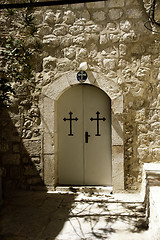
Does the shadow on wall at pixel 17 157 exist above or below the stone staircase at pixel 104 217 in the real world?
above

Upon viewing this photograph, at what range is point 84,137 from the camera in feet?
15.1

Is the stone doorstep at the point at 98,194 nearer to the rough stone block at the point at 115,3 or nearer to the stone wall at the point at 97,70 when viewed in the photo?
the stone wall at the point at 97,70

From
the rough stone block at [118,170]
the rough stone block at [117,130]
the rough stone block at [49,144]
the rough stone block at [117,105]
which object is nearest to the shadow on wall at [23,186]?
the rough stone block at [49,144]

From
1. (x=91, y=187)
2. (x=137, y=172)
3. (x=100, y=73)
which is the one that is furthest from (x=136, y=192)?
(x=100, y=73)

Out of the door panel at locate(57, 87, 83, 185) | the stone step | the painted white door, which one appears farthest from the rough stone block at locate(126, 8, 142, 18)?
the stone step

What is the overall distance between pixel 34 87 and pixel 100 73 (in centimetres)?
122

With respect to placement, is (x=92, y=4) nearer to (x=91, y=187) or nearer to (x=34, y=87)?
(x=34, y=87)

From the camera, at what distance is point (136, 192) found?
4.30 metres

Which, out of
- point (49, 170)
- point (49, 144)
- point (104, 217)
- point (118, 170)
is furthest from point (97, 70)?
point (104, 217)

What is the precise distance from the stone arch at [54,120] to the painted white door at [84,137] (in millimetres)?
185

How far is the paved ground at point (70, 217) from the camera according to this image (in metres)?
2.80

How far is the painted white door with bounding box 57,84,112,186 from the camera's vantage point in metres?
4.55

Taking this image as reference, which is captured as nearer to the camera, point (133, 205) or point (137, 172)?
point (133, 205)

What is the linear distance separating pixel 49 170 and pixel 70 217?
1341 mm
